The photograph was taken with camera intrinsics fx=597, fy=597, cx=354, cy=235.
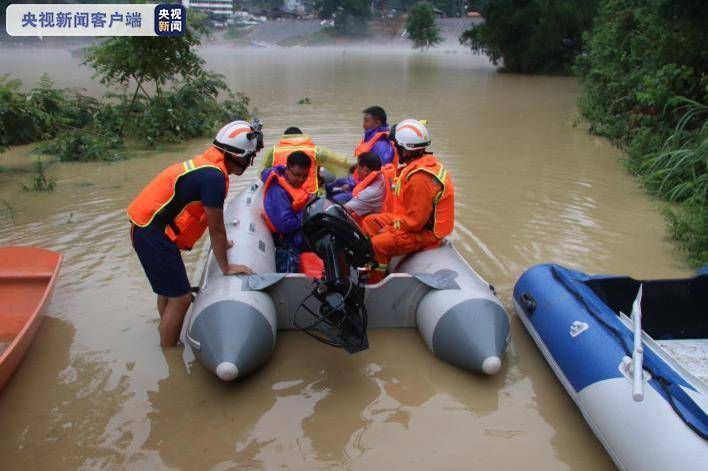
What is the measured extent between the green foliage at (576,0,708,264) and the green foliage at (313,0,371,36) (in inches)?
2597

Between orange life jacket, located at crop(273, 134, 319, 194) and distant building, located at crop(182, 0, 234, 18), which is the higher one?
distant building, located at crop(182, 0, 234, 18)

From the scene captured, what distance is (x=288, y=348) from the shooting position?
12.3 ft

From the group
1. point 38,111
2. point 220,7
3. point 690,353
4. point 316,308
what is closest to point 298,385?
point 316,308

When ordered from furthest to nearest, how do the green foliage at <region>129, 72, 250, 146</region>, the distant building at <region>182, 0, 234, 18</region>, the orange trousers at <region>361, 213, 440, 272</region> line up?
the distant building at <region>182, 0, 234, 18</region>
the green foliage at <region>129, 72, 250, 146</region>
the orange trousers at <region>361, 213, 440, 272</region>

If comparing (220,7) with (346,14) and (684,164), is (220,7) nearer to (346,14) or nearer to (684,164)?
(346,14)

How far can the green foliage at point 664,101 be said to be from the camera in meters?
6.16

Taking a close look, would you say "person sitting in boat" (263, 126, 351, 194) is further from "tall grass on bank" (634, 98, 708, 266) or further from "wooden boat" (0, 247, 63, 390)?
"tall grass on bank" (634, 98, 708, 266)

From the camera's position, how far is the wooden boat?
393cm

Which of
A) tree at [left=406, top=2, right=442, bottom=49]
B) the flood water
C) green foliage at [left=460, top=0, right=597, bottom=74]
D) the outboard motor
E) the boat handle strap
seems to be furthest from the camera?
tree at [left=406, top=2, right=442, bottom=49]

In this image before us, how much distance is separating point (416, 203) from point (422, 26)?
169ft

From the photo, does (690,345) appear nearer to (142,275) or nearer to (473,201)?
(473,201)

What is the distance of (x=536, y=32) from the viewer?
24047 millimetres

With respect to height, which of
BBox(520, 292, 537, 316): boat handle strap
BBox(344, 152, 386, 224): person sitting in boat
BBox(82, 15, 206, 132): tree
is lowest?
BBox(520, 292, 537, 316): boat handle strap

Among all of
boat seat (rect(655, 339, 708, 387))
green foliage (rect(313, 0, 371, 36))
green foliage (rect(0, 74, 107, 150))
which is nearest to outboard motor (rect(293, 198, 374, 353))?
boat seat (rect(655, 339, 708, 387))
